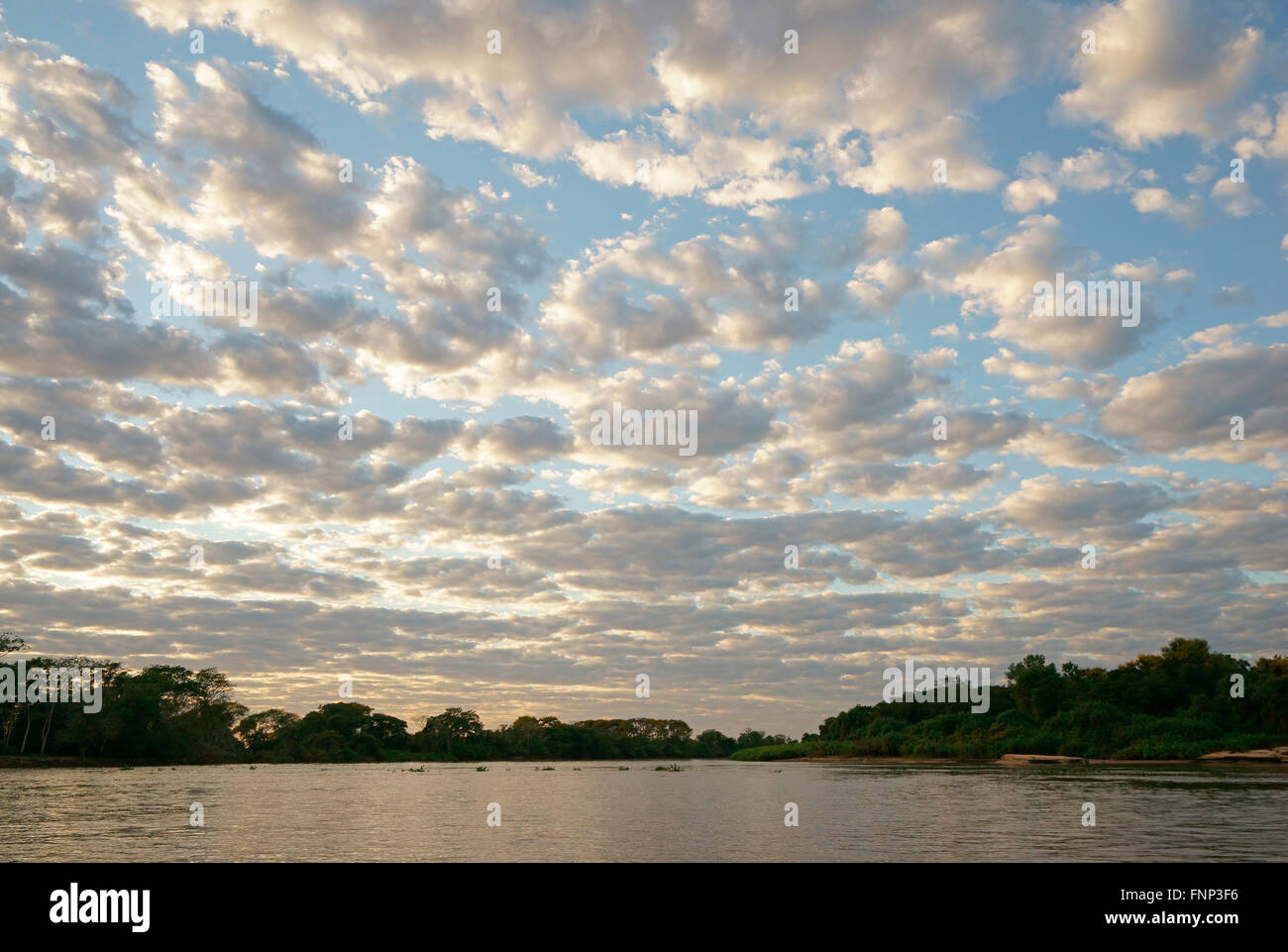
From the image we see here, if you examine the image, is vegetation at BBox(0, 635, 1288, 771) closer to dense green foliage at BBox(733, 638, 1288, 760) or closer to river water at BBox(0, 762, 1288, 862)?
dense green foliage at BBox(733, 638, 1288, 760)

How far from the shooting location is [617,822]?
1946 inches

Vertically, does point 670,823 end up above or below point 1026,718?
above

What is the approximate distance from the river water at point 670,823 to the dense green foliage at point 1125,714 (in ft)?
146

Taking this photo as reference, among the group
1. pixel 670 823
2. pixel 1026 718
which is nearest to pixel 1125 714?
pixel 1026 718

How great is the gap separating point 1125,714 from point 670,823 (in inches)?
4242

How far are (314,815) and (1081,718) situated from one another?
4599 inches

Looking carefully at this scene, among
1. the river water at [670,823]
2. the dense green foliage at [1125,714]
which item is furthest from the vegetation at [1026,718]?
the river water at [670,823]

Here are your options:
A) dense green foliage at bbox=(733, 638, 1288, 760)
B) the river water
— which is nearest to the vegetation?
dense green foliage at bbox=(733, 638, 1288, 760)

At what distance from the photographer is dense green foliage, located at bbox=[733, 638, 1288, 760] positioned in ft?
390

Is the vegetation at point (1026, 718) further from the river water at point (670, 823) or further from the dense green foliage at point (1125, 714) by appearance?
the river water at point (670, 823)

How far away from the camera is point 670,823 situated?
160ft

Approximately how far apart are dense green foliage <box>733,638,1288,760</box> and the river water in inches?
1754

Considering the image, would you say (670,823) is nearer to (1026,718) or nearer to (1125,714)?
(1125,714)
